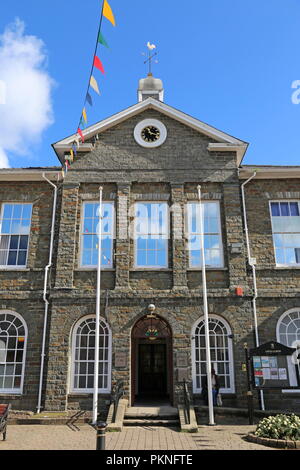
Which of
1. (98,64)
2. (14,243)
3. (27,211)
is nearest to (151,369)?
(14,243)

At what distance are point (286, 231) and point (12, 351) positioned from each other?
10508mm

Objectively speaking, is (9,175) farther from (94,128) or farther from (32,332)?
(32,332)

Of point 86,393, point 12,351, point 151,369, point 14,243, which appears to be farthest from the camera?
point 151,369

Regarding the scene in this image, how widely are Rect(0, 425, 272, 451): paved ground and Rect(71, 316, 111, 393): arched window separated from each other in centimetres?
164

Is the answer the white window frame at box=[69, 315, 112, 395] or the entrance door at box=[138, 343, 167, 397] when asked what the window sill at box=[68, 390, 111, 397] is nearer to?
the white window frame at box=[69, 315, 112, 395]

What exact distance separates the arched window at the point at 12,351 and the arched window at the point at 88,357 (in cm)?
174

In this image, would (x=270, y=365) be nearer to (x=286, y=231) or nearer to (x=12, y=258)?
(x=286, y=231)

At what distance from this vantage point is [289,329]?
534 inches

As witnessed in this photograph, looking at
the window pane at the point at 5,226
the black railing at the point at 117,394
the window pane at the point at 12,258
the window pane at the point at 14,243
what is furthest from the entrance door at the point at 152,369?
the window pane at the point at 5,226

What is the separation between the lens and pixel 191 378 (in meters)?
12.6

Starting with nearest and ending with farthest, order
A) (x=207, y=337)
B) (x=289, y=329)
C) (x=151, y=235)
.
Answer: (x=207, y=337) → (x=289, y=329) → (x=151, y=235)

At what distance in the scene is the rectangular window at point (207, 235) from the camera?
14.1 m

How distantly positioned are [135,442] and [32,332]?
5.68 metres
